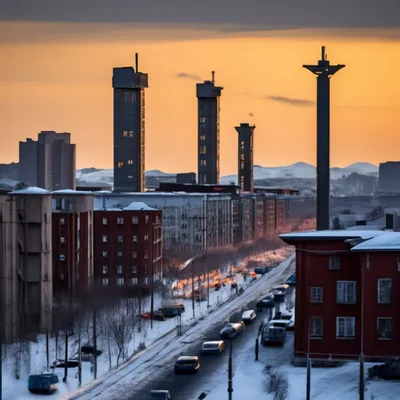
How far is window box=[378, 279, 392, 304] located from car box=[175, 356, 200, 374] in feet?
25.8

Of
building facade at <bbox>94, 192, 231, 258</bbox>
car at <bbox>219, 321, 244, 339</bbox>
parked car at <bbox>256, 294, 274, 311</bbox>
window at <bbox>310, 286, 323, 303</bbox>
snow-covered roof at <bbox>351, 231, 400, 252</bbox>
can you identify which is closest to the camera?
snow-covered roof at <bbox>351, 231, 400, 252</bbox>

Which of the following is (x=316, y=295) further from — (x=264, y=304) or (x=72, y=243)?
(x=72, y=243)

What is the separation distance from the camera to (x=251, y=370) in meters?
51.1

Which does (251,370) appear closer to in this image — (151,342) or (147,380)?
(147,380)

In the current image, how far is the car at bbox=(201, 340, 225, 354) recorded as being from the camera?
5638cm

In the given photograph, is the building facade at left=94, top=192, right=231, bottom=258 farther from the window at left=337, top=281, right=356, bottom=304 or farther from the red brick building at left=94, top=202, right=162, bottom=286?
the window at left=337, top=281, right=356, bottom=304

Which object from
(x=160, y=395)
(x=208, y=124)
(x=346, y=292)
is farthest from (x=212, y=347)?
(x=208, y=124)

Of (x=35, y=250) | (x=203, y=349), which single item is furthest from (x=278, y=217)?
(x=203, y=349)

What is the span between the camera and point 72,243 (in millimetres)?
82688

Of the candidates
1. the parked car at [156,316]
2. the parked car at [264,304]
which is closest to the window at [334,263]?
the parked car at [156,316]

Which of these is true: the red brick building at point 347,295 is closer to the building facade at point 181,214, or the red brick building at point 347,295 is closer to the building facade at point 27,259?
the building facade at point 27,259

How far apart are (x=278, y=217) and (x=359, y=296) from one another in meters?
144

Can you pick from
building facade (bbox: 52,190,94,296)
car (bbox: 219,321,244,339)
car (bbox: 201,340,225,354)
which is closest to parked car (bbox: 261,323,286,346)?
car (bbox: 201,340,225,354)

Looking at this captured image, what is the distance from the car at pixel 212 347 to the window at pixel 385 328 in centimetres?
890
